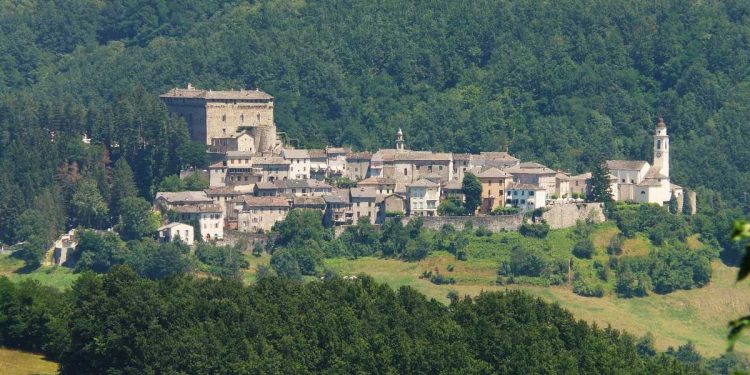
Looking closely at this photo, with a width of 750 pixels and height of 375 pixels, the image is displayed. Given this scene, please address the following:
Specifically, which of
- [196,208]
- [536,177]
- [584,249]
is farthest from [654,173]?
[196,208]

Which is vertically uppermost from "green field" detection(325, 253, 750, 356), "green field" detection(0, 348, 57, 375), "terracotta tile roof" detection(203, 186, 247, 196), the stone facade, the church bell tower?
the church bell tower

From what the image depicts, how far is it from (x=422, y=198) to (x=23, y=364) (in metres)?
34.8

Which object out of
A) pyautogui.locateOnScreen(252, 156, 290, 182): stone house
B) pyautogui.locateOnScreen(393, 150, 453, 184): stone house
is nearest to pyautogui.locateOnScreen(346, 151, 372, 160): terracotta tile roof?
pyautogui.locateOnScreen(393, 150, 453, 184): stone house

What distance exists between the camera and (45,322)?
84.1m

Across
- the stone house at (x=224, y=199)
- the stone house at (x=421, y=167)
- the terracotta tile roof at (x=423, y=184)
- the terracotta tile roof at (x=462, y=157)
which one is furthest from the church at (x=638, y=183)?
the stone house at (x=224, y=199)

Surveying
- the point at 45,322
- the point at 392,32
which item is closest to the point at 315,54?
the point at 392,32

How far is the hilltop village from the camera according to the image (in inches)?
4412

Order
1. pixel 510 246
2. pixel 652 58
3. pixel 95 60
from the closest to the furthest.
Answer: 1. pixel 510 246
2. pixel 652 58
3. pixel 95 60

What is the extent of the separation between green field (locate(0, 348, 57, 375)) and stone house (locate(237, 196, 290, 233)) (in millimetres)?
29307

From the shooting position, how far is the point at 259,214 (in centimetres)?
11225

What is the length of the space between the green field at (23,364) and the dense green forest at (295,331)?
542 mm

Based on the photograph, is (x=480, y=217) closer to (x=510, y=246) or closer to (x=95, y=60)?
(x=510, y=246)

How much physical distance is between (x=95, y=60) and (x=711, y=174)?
160 feet

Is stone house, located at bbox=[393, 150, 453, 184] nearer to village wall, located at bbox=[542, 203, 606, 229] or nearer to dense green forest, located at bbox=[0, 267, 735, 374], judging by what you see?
village wall, located at bbox=[542, 203, 606, 229]
